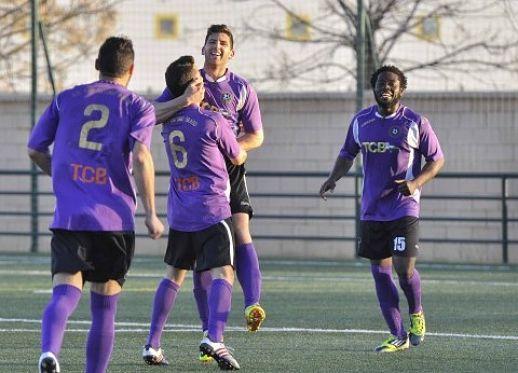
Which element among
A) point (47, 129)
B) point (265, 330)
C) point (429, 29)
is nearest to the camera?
point (47, 129)

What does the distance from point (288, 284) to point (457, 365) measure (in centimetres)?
647

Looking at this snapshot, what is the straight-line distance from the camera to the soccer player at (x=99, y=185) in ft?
25.3

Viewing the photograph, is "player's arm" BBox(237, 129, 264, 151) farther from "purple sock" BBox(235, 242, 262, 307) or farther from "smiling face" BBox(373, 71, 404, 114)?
"smiling face" BBox(373, 71, 404, 114)

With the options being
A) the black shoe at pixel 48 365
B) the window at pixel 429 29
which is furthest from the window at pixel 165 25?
the black shoe at pixel 48 365

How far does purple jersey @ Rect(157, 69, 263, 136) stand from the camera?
9.84m

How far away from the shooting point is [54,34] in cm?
3178

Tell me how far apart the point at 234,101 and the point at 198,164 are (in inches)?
33.6

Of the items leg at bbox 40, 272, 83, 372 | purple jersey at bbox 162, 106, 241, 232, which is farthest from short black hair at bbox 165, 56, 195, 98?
leg at bbox 40, 272, 83, 372

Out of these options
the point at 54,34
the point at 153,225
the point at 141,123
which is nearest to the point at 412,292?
the point at 153,225

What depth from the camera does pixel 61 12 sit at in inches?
1214

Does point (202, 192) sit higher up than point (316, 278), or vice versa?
point (202, 192)

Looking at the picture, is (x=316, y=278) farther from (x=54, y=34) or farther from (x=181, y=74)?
(x=54, y=34)

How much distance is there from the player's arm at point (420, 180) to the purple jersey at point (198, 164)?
1403 millimetres

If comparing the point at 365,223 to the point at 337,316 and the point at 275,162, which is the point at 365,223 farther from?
the point at 275,162
